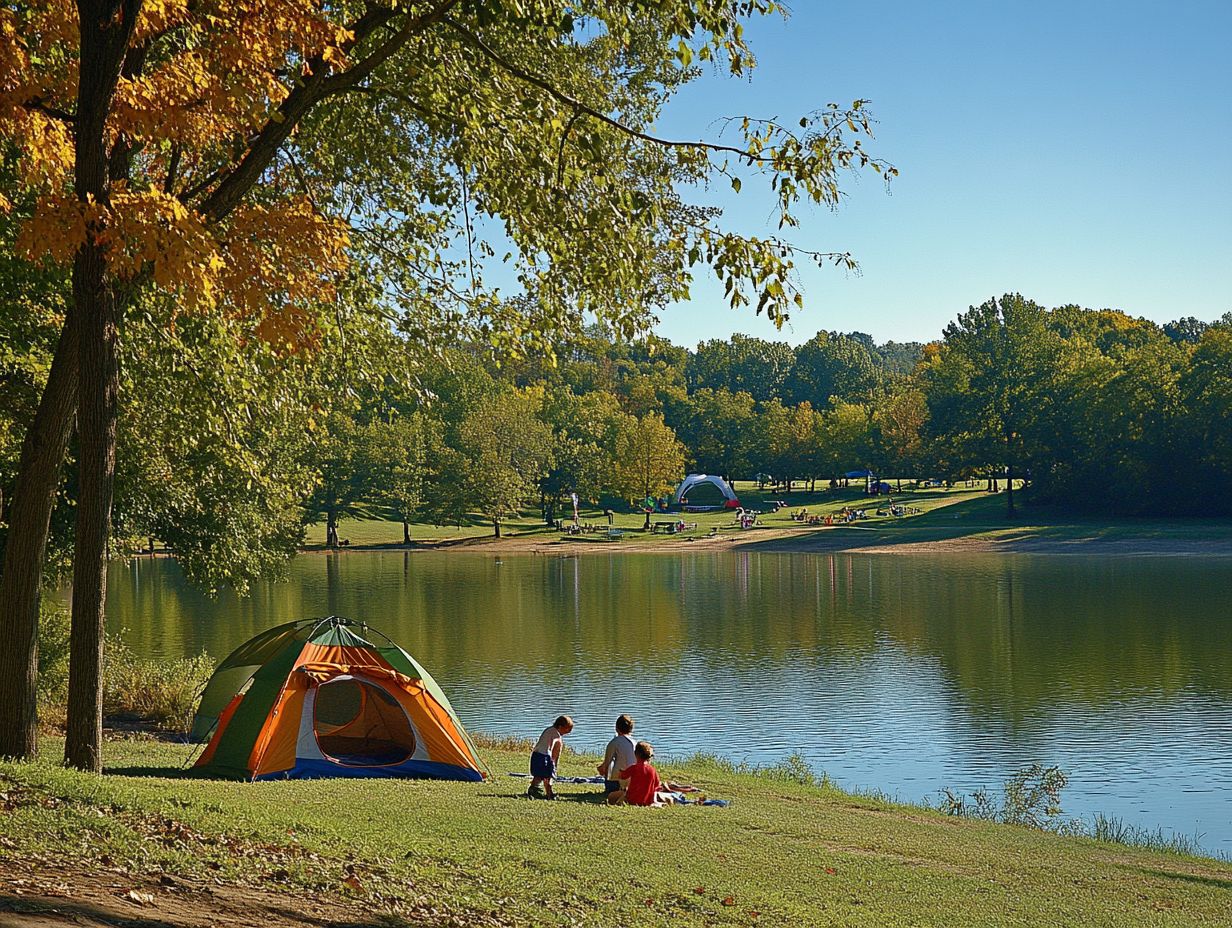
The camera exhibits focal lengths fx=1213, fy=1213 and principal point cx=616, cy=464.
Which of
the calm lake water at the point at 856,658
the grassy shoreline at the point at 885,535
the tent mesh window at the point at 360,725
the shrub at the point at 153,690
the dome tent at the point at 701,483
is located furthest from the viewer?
the dome tent at the point at 701,483

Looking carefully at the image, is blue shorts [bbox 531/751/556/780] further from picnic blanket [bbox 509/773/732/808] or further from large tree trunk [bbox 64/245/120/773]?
large tree trunk [bbox 64/245/120/773]

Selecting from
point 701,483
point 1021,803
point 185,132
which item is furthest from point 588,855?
point 701,483

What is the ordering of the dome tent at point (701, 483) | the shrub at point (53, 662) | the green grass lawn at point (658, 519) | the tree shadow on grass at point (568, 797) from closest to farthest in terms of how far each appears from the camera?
1. the tree shadow on grass at point (568, 797)
2. the shrub at point (53, 662)
3. the green grass lawn at point (658, 519)
4. the dome tent at point (701, 483)

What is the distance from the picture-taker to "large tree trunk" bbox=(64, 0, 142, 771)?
8516mm

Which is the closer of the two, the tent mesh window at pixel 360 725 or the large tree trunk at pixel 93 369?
the large tree trunk at pixel 93 369

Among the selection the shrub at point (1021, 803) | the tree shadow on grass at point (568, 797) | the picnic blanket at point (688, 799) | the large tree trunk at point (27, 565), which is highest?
the large tree trunk at point (27, 565)

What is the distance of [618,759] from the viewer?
38.9 ft

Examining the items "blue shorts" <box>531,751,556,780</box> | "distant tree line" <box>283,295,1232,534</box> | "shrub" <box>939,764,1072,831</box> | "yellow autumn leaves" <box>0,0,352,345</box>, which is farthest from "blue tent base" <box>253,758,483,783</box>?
"distant tree line" <box>283,295,1232,534</box>

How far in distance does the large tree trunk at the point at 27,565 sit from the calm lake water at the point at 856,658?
1037 cm

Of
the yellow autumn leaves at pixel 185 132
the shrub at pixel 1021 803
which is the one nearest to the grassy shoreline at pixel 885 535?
the shrub at pixel 1021 803

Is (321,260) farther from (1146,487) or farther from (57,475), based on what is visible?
(1146,487)

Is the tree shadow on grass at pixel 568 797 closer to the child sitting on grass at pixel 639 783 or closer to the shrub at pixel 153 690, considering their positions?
the child sitting on grass at pixel 639 783

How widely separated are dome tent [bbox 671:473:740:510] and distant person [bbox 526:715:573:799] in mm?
72475

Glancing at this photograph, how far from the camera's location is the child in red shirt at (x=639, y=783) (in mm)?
11680
